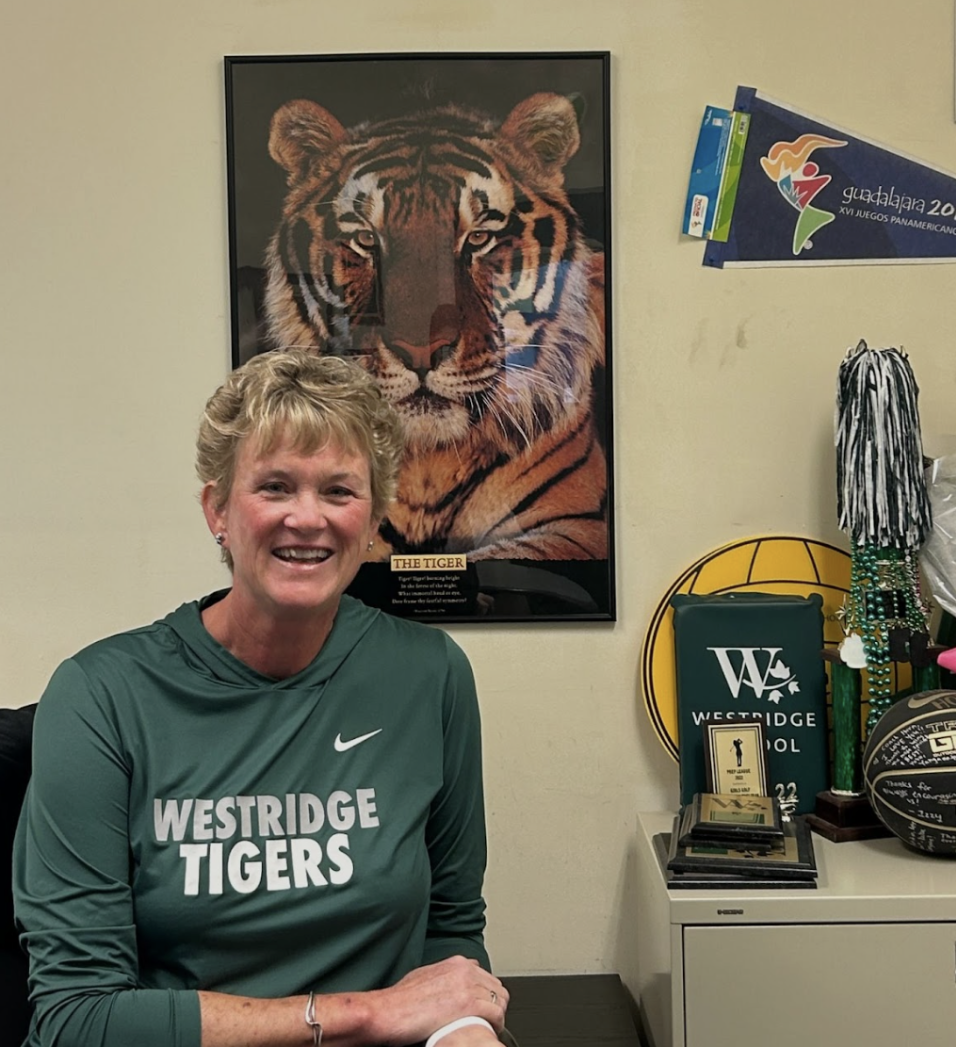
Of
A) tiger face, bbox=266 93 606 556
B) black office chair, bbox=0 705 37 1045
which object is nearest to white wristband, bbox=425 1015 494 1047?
black office chair, bbox=0 705 37 1045

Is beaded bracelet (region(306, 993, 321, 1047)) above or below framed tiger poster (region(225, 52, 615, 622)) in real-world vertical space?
below

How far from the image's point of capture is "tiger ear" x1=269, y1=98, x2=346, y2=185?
5.96 feet

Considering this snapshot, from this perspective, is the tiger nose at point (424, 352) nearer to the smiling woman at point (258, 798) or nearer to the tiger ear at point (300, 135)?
the tiger ear at point (300, 135)

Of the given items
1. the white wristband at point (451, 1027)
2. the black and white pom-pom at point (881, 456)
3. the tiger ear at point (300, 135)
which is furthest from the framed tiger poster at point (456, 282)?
the white wristband at point (451, 1027)

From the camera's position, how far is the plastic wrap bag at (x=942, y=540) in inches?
66.0

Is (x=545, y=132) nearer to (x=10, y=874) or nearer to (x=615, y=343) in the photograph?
(x=615, y=343)

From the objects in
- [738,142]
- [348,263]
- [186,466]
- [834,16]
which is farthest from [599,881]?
[834,16]

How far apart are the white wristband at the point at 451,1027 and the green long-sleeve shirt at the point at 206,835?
0.11 m

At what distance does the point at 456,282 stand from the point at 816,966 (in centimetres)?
→ 117

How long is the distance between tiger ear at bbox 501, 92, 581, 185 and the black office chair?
1.18m

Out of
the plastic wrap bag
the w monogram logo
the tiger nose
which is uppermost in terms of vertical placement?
the tiger nose

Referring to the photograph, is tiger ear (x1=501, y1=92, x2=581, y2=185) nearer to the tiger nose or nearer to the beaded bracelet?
the tiger nose

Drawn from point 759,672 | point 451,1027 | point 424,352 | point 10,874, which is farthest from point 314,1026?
point 424,352

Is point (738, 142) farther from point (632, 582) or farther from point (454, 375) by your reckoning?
point (632, 582)
